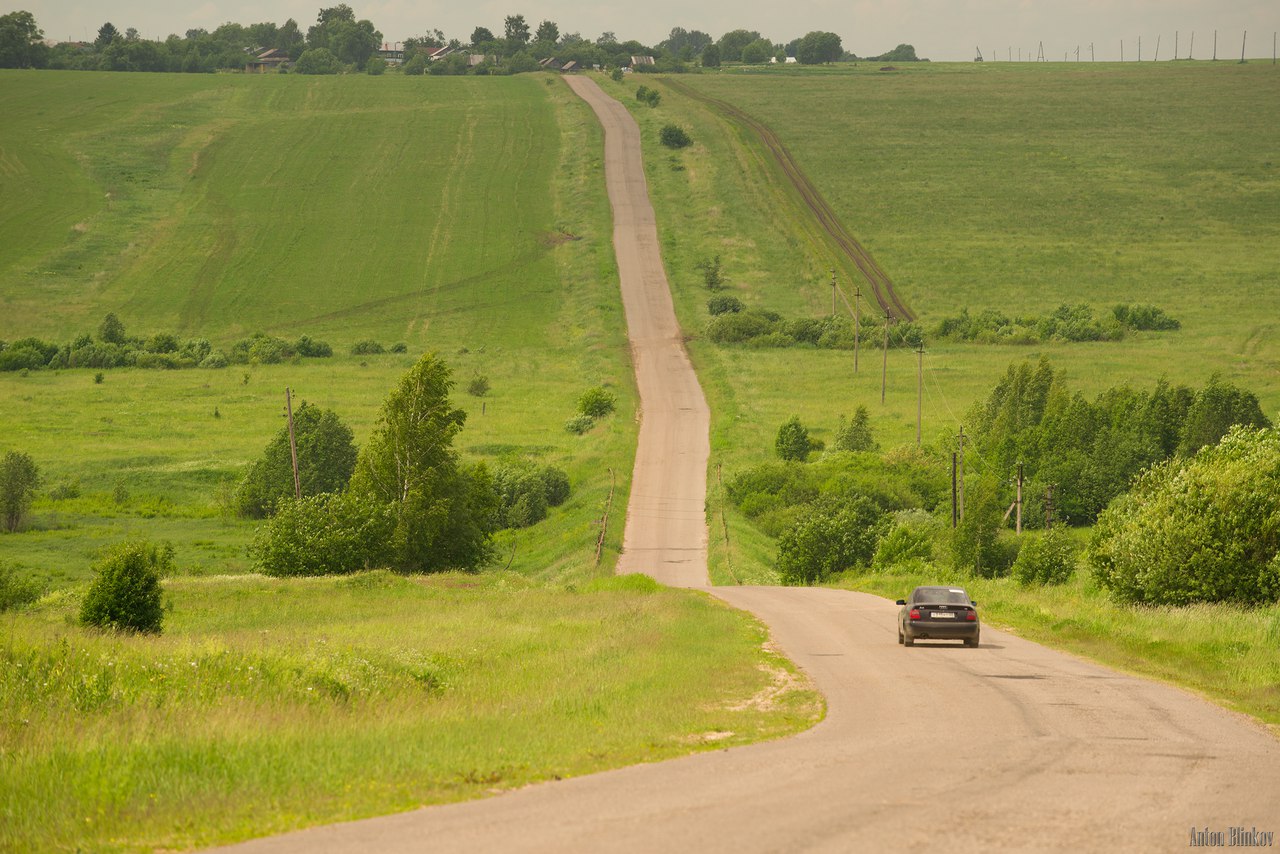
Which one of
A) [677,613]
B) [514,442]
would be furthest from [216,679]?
[514,442]

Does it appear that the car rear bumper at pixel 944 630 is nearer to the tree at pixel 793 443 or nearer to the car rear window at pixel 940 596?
the car rear window at pixel 940 596

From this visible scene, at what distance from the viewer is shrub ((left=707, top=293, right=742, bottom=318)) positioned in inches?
4830

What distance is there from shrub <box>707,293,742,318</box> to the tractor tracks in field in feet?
45.5

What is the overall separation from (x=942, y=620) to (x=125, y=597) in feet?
67.4

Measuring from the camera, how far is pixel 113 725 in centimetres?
1572

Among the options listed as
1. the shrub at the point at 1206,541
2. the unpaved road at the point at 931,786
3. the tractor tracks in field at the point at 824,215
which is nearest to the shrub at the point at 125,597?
the unpaved road at the point at 931,786

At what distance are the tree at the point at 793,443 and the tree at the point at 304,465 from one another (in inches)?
1061

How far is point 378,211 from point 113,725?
141486 mm

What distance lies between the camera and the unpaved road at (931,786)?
1169cm

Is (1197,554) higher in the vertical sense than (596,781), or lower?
lower

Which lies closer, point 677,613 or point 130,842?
point 130,842

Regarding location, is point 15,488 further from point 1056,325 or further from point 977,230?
point 977,230

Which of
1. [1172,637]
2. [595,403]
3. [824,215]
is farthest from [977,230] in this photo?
[1172,637]

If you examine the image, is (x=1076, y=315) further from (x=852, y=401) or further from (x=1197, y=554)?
(x=1197, y=554)
